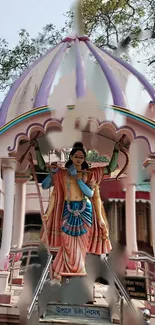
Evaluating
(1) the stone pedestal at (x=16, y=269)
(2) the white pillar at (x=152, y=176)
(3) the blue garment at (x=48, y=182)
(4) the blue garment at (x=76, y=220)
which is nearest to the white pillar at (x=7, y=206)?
(3) the blue garment at (x=48, y=182)

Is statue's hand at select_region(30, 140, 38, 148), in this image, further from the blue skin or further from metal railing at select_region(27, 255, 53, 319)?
metal railing at select_region(27, 255, 53, 319)

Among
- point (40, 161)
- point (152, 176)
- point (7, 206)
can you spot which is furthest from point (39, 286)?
point (152, 176)

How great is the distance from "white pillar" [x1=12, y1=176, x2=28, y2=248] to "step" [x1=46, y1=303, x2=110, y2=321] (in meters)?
1.99

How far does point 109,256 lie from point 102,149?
2042 mm

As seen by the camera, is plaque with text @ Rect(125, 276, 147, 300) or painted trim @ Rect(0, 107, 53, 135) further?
painted trim @ Rect(0, 107, 53, 135)

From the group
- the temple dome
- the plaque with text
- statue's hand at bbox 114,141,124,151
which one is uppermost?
the temple dome

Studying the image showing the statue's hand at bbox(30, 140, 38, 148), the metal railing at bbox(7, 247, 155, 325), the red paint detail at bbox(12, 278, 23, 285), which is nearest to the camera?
the metal railing at bbox(7, 247, 155, 325)

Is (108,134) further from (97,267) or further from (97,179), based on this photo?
(97,267)

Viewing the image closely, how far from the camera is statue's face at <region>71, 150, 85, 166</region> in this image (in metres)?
5.61

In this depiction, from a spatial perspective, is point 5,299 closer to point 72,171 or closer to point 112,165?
point 72,171

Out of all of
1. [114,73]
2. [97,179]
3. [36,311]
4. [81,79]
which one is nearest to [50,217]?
[97,179]

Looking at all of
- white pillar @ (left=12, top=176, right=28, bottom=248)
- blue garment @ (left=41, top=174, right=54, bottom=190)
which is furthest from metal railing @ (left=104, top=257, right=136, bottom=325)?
white pillar @ (left=12, top=176, right=28, bottom=248)

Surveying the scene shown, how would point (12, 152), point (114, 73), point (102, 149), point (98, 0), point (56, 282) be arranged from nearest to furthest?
point (56, 282), point (12, 152), point (114, 73), point (102, 149), point (98, 0)

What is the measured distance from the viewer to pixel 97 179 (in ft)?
18.5
